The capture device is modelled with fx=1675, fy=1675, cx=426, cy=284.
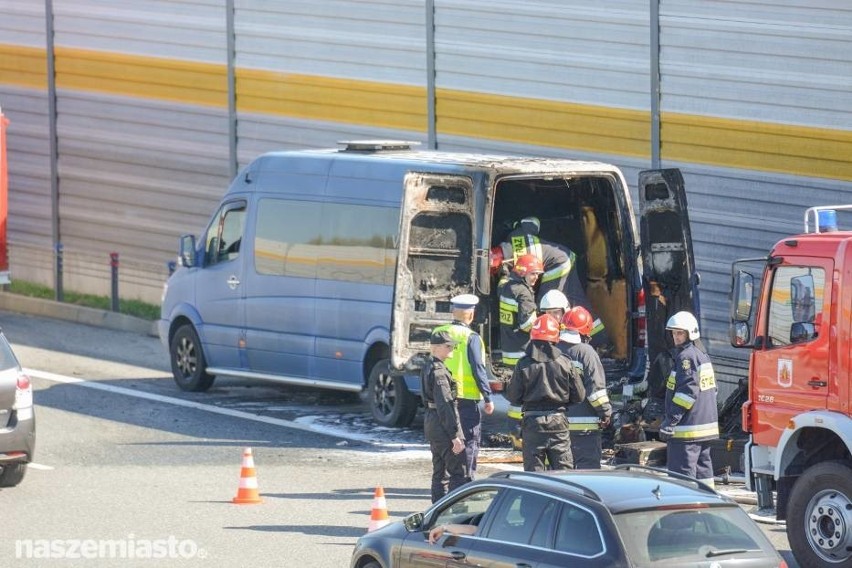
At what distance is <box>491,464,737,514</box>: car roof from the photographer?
870cm

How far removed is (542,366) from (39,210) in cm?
1630

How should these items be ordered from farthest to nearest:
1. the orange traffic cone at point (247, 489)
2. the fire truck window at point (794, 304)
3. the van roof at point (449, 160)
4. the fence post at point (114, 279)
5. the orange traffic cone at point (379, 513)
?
the fence post at point (114, 279) → the van roof at point (449, 160) → the orange traffic cone at point (247, 489) → the orange traffic cone at point (379, 513) → the fire truck window at point (794, 304)

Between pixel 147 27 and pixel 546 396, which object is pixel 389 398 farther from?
pixel 147 27

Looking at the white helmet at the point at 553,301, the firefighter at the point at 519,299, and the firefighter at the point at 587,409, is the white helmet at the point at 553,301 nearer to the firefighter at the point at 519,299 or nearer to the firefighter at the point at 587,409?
the firefighter at the point at 587,409

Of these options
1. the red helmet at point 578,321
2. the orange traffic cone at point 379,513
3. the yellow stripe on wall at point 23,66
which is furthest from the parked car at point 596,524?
the yellow stripe on wall at point 23,66

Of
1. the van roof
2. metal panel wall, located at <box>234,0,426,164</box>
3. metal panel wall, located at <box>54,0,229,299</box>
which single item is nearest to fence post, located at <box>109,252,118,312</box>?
metal panel wall, located at <box>54,0,229,299</box>

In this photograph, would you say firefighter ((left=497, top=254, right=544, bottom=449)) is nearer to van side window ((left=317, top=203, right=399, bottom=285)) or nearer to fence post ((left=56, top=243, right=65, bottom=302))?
van side window ((left=317, top=203, right=399, bottom=285))

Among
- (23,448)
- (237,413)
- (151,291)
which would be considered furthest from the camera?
(151,291)

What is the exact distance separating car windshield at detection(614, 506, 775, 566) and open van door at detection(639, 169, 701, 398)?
20.7ft

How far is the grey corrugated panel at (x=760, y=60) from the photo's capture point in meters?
17.1

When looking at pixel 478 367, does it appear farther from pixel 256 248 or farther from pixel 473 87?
pixel 473 87

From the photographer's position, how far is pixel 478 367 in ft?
42.9

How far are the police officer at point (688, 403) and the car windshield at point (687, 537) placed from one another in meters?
3.79

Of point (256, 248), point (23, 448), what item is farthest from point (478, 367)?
point (256, 248)
